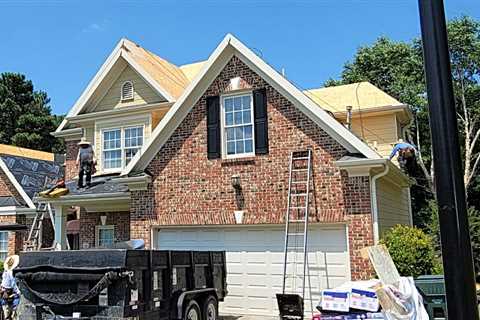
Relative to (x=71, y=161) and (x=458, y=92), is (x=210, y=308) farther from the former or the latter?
(x=458, y=92)

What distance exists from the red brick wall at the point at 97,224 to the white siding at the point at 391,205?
9099mm

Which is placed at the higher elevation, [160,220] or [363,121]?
[363,121]

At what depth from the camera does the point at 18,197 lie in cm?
2241

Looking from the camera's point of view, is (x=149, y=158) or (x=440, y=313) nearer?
(x=440, y=313)

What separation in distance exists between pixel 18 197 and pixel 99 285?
16.1 meters

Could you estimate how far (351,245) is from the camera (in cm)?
1218

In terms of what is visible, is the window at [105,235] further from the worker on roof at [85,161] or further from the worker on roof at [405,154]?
the worker on roof at [405,154]

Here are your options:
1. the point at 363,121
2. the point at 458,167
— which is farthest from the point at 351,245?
the point at 458,167

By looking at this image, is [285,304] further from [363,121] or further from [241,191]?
[363,121]

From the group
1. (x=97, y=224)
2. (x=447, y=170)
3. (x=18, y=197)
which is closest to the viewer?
(x=447, y=170)

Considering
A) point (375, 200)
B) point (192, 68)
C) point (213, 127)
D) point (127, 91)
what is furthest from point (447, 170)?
point (192, 68)

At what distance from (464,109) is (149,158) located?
21045 millimetres

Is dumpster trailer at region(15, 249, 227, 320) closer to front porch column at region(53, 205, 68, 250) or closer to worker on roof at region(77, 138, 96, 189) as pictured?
worker on roof at region(77, 138, 96, 189)

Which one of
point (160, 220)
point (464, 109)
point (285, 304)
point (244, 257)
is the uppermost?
point (464, 109)
